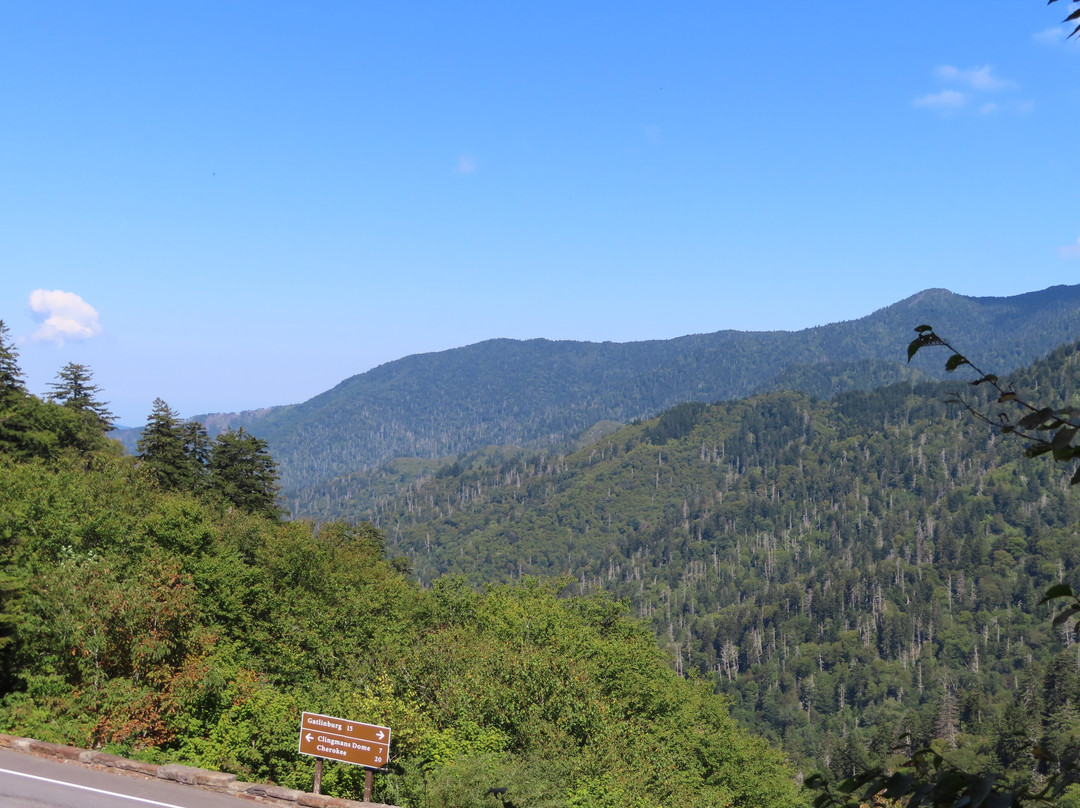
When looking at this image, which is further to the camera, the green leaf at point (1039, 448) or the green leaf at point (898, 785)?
the green leaf at point (1039, 448)

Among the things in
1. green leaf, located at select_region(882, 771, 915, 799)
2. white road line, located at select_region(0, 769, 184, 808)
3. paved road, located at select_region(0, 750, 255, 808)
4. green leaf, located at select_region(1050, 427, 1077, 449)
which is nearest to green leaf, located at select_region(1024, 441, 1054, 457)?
green leaf, located at select_region(1050, 427, 1077, 449)

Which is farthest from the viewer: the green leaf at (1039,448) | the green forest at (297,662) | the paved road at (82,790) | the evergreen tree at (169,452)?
the evergreen tree at (169,452)

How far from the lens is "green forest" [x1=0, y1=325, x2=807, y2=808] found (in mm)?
22875

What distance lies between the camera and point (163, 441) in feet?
212

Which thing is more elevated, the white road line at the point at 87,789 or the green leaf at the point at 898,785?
the green leaf at the point at 898,785

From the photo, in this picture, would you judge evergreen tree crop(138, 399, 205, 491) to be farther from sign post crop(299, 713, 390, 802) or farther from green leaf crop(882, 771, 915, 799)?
green leaf crop(882, 771, 915, 799)

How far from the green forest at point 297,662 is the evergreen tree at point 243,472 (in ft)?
45.2

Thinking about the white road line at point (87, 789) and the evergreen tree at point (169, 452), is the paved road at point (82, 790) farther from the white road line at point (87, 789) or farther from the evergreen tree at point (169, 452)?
the evergreen tree at point (169, 452)

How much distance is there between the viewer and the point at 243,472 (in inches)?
2766

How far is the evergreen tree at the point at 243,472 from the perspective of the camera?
66188mm

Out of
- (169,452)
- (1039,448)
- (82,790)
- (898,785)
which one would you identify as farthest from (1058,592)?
(169,452)

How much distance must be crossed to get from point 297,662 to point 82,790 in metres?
16.6

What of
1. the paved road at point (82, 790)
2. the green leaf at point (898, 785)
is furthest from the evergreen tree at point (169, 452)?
the green leaf at point (898, 785)

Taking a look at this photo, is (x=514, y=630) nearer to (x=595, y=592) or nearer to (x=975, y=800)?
(x=595, y=592)
